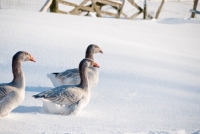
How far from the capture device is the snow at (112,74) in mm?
4859

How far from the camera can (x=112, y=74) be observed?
287 inches

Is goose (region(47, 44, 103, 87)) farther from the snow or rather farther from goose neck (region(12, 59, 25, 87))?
goose neck (region(12, 59, 25, 87))

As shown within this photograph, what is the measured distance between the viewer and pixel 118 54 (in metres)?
8.70

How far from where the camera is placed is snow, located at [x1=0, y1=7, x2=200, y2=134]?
15.9 feet

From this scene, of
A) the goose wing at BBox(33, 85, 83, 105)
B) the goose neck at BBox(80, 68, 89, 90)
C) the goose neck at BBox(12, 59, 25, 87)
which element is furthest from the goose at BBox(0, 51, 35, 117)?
the goose neck at BBox(80, 68, 89, 90)

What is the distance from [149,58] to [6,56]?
3590 mm

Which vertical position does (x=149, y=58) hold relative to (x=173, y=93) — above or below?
above

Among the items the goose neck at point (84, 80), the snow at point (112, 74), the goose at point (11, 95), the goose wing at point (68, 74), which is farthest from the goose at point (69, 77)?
the goose at point (11, 95)

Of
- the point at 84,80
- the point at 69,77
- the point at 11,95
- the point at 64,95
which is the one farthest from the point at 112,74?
the point at 11,95

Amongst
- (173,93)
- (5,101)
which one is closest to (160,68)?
(173,93)

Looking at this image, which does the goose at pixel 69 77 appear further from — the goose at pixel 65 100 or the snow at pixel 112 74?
the goose at pixel 65 100

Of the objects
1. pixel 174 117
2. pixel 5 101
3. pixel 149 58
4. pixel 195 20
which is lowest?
pixel 174 117

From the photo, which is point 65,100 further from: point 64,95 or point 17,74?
point 17,74

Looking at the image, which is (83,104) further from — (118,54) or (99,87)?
(118,54)
